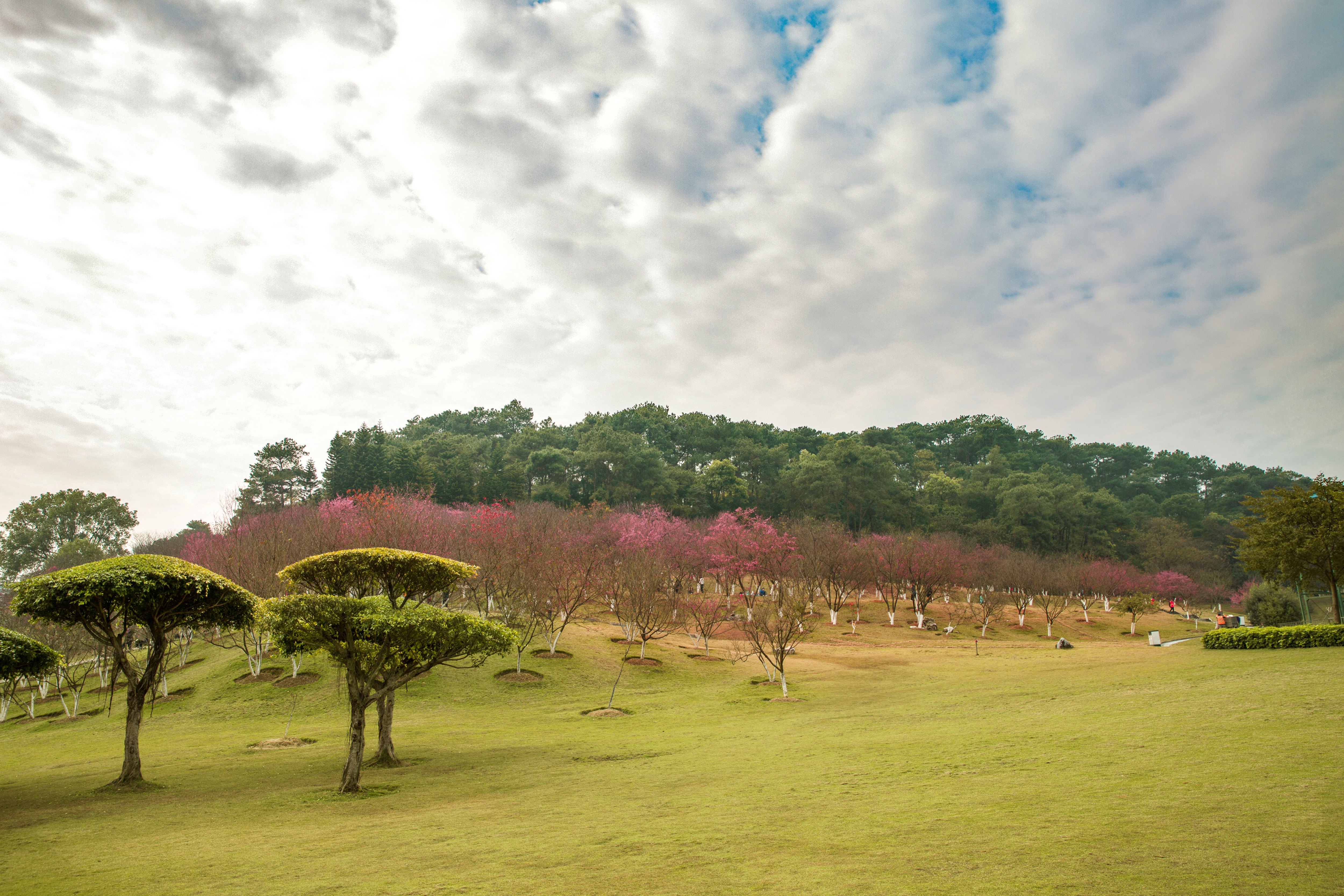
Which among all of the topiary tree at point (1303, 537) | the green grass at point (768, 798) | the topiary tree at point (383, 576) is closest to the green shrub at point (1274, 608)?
the topiary tree at point (1303, 537)

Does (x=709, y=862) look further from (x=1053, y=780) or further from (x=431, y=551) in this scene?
(x=431, y=551)

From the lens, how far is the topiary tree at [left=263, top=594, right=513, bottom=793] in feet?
52.3

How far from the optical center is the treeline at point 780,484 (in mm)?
82688

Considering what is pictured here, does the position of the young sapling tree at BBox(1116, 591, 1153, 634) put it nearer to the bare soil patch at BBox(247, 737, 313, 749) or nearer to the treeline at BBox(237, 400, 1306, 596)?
the treeline at BBox(237, 400, 1306, 596)

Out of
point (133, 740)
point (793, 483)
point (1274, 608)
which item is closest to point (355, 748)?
point (133, 740)

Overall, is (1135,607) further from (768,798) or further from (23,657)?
(23,657)

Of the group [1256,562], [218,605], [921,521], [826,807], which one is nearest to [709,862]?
[826,807]

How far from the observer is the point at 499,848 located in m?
9.99

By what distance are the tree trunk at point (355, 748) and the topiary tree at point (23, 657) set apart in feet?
29.7

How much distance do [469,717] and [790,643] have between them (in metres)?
18.4

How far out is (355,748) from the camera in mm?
15930

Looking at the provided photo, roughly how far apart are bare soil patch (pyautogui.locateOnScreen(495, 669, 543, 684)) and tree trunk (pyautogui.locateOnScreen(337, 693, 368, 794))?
59.7 ft

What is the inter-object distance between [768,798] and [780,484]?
81050mm

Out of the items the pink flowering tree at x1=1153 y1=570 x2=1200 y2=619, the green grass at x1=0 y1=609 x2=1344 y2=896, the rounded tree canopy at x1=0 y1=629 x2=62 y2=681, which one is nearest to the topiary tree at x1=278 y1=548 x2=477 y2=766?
the green grass at x1=0 y1=609 x2=1344 y2=896
